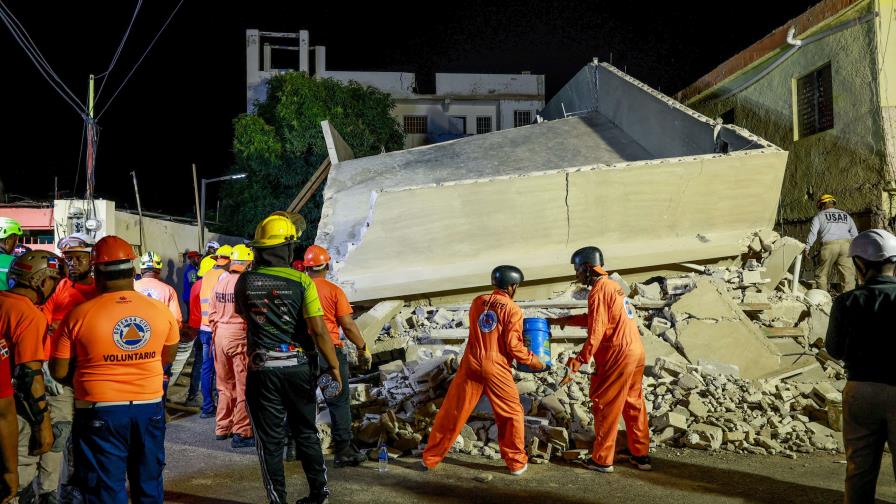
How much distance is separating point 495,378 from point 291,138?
776 inches

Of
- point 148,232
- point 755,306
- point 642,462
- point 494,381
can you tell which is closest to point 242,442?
point 494,381

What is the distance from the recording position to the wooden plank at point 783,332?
7664 millimetres

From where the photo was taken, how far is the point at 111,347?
134 inches

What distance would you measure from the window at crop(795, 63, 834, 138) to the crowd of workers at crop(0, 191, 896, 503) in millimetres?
8161

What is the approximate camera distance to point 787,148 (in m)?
12.7

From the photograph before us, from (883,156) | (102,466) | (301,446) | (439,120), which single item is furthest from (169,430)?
(439,120)

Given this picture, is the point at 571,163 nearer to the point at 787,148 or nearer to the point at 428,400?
the point at 787,148

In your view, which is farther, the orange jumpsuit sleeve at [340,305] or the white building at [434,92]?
the white building at [434,92]

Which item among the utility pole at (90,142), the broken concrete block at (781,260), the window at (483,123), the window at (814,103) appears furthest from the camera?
the window at (483,123)

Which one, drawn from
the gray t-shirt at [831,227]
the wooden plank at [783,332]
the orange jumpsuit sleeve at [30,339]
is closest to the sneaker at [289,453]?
the orange jumpsuit sleeve at [30,339]

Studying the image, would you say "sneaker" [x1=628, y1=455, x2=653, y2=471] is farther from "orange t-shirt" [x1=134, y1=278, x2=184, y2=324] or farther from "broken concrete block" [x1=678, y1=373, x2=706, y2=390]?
"orange t-shirt" [x1=134, y1=278, x2=184, y2=324]

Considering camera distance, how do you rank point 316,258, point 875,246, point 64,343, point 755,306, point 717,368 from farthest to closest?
1. point 755,306
2. point 717,368
3. point 316,258
4. point 875,246
5. point 64,343

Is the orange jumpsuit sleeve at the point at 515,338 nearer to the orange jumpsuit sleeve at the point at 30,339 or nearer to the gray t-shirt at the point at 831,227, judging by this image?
the orange jumpsuit sleeve at the point at 30,339

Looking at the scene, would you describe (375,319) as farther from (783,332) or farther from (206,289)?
(783,332)
